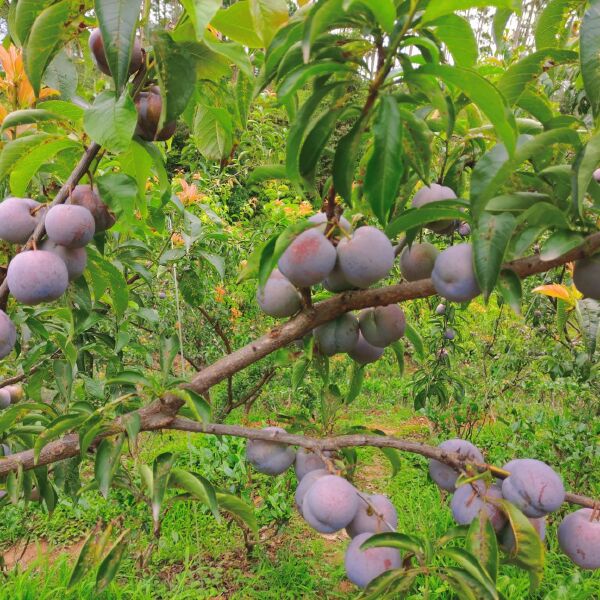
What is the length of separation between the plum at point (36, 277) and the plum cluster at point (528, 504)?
2.12ft

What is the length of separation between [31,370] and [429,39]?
1.32 meters

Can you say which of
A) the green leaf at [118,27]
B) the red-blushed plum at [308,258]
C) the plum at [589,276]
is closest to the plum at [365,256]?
the red-blushed plum at [308,258]

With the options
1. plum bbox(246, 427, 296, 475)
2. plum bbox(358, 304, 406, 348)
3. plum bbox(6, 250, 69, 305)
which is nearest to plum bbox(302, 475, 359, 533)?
plum bbox(246, 427, 296, 475)

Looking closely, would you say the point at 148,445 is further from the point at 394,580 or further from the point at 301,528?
the point at 394,580

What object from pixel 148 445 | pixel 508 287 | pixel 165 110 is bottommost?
pixel 148 445

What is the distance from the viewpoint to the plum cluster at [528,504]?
72 cm

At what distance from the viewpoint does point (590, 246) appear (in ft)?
2.27

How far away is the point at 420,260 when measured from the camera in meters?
0.85

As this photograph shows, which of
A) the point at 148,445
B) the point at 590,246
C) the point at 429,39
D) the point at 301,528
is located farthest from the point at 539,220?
the point at 148,445

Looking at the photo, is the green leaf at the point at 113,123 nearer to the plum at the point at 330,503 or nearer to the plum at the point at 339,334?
the plum at the point at 339,334

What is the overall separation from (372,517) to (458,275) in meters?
0.40

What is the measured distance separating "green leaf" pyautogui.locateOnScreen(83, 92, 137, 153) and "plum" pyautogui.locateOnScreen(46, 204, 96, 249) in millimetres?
131

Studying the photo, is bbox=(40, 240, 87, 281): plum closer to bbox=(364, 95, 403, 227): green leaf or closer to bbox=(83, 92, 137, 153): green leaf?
bbox=(83, 92, 137, 153): green leaf

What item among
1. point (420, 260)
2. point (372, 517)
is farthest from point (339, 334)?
point (372, 517)
